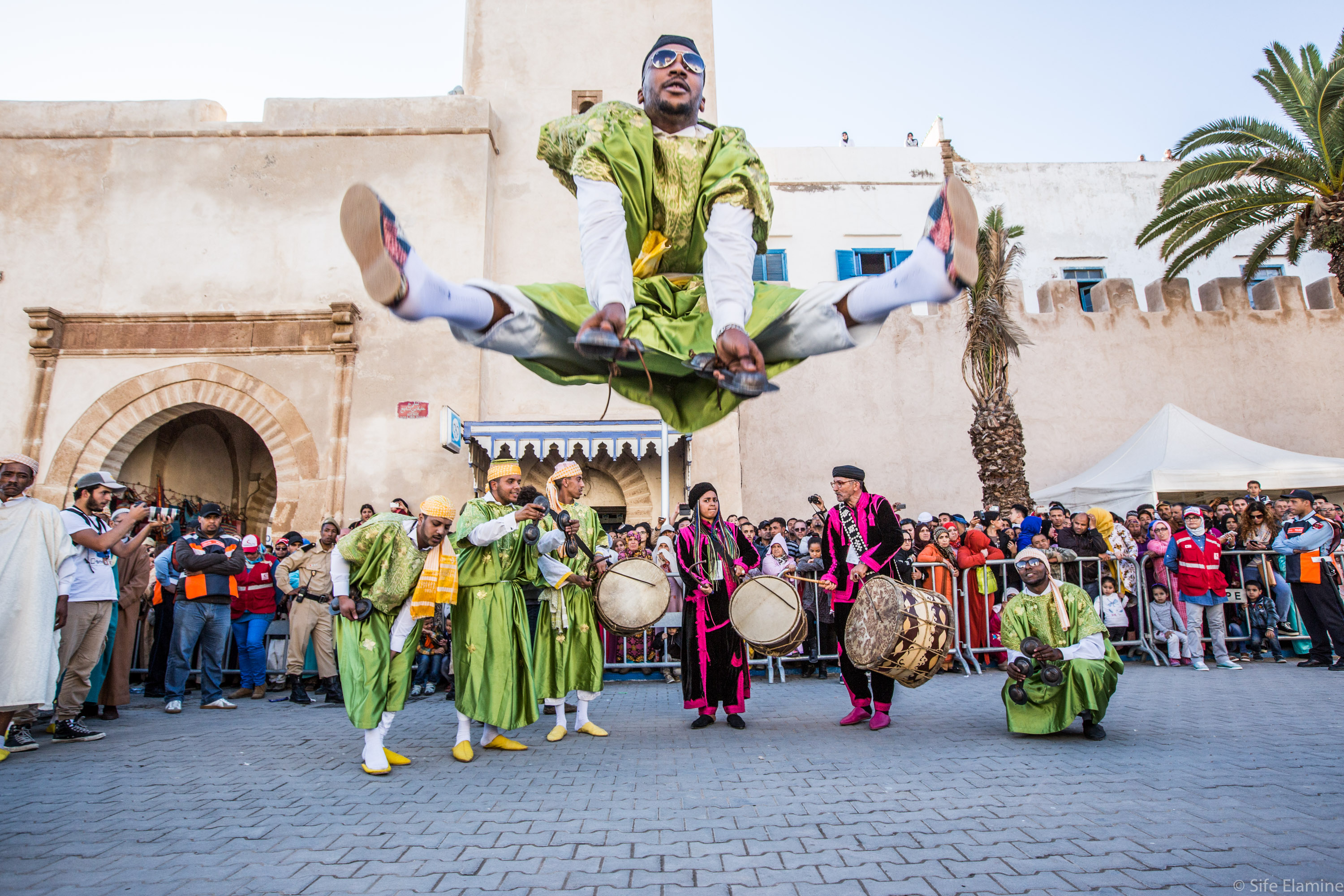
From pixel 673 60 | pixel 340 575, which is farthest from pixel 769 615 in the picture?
pixel 673 60

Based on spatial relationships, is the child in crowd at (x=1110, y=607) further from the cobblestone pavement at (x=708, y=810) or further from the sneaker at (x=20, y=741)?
the sneaker at (x=20, y=741)

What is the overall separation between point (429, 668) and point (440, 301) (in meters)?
7.45

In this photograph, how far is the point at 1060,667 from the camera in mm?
5887

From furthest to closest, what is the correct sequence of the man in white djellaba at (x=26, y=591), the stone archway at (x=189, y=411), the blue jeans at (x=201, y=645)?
the stone archway at (x=189, y=411)
the blue jeans at (x=201, y=645)
the man in white djellaba at (x=26, y=591)

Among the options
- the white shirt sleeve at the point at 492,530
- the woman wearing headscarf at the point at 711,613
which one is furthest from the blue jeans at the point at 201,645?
the woman wearing headscarf at the point at 711,613

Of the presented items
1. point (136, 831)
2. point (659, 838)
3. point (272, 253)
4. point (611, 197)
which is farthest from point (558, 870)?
point (272, 253)

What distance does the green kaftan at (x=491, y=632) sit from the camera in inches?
226

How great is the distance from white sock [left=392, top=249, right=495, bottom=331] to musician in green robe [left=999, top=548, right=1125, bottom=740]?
473cm

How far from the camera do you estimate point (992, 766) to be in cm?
496

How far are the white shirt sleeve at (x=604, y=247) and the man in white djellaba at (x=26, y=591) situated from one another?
478 cm

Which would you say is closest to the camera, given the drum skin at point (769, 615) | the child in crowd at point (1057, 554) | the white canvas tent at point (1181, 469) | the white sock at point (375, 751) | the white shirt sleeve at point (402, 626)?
the white sock at point (375, 751)

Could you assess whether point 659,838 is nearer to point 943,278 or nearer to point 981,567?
point 943,278

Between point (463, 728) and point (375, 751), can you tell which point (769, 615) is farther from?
point (375, 751)

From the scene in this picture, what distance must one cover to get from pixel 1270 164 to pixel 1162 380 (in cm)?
468
